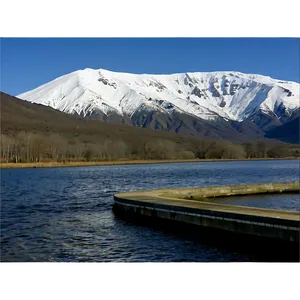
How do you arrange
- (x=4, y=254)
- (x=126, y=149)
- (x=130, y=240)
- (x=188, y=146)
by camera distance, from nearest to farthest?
(x=4, y=254) → (x=130, y=240) → (x=126, y=149) → (x=188, y=146)

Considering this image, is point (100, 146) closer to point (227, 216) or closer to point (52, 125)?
point (52, 125)

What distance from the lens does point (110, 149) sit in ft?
324

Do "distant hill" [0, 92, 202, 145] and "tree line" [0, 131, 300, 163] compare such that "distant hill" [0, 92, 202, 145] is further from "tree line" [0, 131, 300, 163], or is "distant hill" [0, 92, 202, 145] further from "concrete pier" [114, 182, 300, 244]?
"concrete pier" [114, 182, 300, 244]

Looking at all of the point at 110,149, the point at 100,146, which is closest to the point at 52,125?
the point at 100,146

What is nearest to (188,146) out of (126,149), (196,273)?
(126,149)

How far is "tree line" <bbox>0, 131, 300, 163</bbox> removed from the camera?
79.6m

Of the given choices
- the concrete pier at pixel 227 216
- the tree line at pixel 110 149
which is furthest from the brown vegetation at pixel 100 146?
the concrete pier at pixel 227 216

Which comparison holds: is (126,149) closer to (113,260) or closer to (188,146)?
(188,146)

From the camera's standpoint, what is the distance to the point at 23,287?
303 centimetres

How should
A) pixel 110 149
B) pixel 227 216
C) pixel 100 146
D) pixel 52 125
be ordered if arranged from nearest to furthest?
pixel 227 216, pixel 110 149, pixel 100 146, pixel 52 125

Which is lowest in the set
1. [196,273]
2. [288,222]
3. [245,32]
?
[288,222]

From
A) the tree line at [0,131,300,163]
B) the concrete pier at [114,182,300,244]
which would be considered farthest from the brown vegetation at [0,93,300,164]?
the concrete pier at [114,182,300,244]

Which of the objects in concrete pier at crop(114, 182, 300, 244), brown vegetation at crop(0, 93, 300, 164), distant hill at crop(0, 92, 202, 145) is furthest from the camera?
A: distant hill at crop(0, 92, 202, 145)
